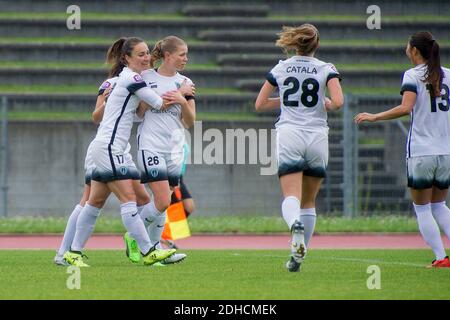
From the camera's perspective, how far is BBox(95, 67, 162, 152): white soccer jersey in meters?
10.1

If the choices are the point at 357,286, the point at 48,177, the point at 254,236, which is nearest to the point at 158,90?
the point at 357,286

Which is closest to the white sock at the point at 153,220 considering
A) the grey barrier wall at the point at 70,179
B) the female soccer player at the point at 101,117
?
the female soccer player at the point at 101,117

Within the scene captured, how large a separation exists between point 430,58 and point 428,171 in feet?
3.22

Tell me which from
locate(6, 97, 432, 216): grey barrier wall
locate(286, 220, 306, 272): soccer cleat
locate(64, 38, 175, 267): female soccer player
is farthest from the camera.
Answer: locate(6, 97, 432, 216): grey barrier wall

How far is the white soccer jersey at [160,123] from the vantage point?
10.7 metres

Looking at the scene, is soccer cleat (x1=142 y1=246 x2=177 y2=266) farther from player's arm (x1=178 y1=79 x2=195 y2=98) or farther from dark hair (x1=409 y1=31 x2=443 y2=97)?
dark hair (x1=409 y1=31 x2=443 y2=97)

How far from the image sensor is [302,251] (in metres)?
9.06

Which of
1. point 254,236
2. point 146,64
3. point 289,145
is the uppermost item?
point 146,64

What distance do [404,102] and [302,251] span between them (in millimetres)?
1802

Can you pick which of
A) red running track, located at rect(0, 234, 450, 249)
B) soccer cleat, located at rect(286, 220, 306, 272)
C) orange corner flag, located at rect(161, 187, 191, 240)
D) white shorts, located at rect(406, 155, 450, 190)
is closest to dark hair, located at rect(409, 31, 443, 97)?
white shorts, located at rect(406, 155, 450, 190)

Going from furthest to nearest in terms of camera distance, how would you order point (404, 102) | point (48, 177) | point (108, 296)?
point (48, 177) < point (404, 102) < point (108, 296)

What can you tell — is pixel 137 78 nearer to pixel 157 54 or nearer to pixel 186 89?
pixel 186 89

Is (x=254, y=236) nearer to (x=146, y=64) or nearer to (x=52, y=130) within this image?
(x=52, y=130)
